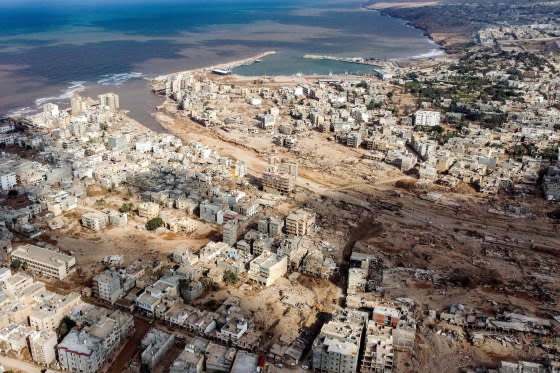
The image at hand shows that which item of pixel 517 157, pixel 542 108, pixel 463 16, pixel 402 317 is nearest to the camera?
pixel 402 317

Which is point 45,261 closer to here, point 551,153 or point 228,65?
point 551,153

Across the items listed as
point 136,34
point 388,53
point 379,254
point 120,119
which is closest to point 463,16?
point 388,53

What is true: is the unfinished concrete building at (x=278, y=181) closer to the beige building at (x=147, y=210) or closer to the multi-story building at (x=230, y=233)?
the multi-story building at (x=230, y=233)

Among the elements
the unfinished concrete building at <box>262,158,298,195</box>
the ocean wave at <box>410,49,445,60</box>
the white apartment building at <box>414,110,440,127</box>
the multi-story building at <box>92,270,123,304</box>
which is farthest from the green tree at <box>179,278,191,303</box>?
the ocean wave at <box>410,49,445,60</box>

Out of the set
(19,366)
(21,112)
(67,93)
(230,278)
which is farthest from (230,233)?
(67,93)

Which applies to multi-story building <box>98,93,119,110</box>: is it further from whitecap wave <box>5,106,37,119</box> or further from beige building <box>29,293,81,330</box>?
beige building <box>29,293,81,330</box>

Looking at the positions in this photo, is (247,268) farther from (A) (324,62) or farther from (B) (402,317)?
(A) (324,62)
